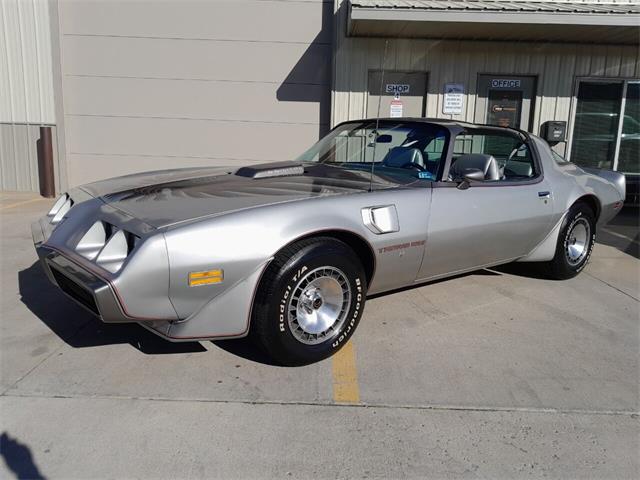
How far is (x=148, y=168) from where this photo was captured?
9969mm

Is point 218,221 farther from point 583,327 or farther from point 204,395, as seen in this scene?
point 583,327

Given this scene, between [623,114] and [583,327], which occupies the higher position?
[623,114]

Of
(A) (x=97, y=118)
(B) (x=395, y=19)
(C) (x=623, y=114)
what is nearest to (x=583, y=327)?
(B) (x=395, y=19)

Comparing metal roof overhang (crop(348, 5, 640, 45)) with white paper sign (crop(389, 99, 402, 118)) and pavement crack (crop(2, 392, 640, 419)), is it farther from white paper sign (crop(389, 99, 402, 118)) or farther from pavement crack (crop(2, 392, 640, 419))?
pavement crack (crop(2, 392, 640, 419))

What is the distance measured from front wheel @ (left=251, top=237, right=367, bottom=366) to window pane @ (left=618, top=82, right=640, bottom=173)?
339 inches

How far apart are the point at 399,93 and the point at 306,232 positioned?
7072 millimetres

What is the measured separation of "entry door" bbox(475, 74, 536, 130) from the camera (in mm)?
9406

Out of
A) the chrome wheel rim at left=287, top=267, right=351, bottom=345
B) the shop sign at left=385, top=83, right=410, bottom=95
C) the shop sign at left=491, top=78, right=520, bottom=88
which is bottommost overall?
the chrome wheel rim at left=287, top=267, right=351, bottom=345

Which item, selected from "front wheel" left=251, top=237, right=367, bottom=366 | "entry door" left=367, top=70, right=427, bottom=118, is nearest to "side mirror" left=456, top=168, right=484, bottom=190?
"front wheel" left=251, top=237, right=367, bottom=366

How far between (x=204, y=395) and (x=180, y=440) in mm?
421

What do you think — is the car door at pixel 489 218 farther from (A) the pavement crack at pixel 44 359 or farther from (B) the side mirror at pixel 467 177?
(A) the pavement crack at pixel 44 359

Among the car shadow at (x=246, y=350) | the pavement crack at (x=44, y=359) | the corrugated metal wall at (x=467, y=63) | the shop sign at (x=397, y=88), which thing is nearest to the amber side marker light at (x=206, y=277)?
the car shadow at (x=246, y=350)

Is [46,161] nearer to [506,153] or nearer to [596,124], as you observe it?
[506,153]

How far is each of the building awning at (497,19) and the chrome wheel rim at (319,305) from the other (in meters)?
5.72
